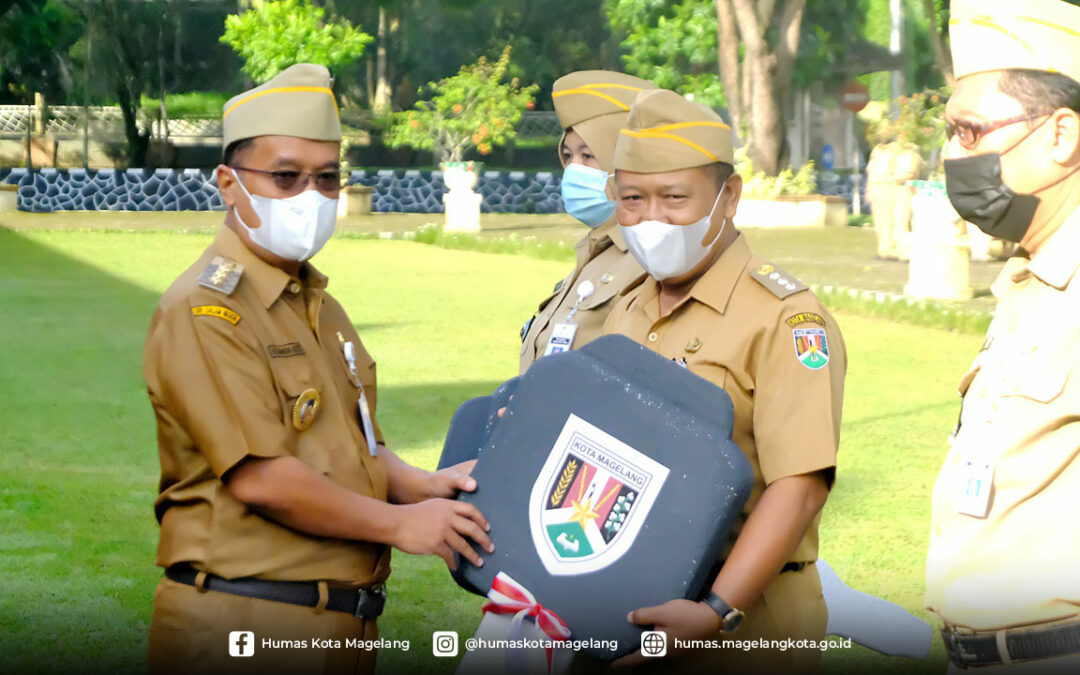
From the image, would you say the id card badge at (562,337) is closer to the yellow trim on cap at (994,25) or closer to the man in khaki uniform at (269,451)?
the man in khaki uniform at (269,451)

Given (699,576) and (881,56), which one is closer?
(699,576)

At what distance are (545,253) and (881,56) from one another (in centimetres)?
2343

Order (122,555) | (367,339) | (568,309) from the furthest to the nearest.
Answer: (367,339)
(122,555)
(568,309)

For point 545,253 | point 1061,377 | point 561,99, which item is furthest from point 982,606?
point 545,253

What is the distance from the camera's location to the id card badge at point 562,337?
3.45 metres

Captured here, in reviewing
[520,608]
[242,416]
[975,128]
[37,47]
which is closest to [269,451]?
[242,416]

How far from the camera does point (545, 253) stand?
20031mm

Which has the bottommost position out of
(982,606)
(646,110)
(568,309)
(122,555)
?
(122,555)

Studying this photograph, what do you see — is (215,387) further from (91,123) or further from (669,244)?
(91,123)

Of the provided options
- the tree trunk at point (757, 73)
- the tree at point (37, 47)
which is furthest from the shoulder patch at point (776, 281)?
Result: the tree at point (37, 47)

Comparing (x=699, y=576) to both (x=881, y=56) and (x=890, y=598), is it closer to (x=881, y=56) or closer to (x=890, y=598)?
(x=890, y=598)

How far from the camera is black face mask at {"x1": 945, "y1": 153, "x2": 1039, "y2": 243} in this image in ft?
7.68

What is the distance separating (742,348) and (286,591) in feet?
3.26

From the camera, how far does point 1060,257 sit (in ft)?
7.46
